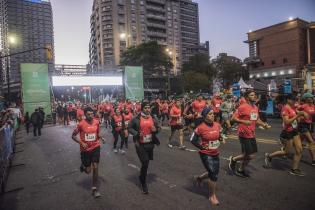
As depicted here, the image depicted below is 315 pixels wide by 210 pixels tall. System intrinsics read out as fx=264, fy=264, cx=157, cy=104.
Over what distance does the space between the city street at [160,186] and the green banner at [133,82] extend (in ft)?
73.5

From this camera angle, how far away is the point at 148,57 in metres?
65.7

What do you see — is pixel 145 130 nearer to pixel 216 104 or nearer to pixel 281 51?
pixel 216 104

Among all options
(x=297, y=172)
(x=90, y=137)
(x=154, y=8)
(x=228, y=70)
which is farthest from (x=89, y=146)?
(x=154, y=8)

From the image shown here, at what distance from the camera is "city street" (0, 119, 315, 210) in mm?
4883

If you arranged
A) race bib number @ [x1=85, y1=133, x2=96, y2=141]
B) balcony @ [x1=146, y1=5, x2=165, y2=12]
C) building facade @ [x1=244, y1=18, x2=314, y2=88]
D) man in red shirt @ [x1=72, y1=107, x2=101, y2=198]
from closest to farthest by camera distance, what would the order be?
1. man in red shirt @ [x1=72, y1=107, x2=101, y2=198]
2. race bib number @ [x1=85, y1=133, x2=96, y2=141]
3. building facade @ [x1=244, y1=18, x2=314, y2=88]
4. balcony @ [x1=146, y1=5, x2=165, y2=12]

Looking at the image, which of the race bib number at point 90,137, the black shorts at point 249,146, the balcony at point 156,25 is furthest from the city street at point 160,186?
the balcony at point 156,25

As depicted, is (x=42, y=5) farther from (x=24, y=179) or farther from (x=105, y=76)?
(x=24, y=179)

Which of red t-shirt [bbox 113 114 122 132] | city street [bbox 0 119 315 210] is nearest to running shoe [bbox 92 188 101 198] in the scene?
city street [bbox 0 119 315 210]

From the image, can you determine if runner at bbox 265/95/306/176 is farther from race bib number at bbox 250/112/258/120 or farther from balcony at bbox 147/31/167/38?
balcony at bbox 147/31/167/38

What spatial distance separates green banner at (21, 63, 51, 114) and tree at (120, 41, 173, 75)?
40141 mm

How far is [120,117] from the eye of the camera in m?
10.6

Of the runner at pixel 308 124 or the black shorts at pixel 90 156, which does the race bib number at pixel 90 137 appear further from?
the runner at pixel 308 124

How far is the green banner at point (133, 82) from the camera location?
102 ft

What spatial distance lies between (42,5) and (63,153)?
184m
